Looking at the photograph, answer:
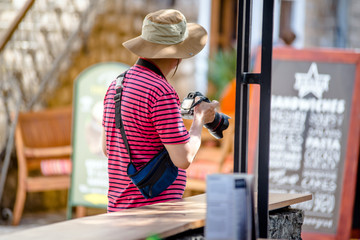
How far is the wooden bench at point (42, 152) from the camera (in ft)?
17.5

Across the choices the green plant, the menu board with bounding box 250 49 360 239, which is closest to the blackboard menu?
the menu board with bounding box 250 49 360 239

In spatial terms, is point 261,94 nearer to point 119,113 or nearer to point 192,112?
point 192,112

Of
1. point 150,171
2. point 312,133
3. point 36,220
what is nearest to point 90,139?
point 36,220

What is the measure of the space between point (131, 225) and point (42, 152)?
3.55 meters

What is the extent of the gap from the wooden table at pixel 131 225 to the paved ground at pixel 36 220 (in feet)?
10.3

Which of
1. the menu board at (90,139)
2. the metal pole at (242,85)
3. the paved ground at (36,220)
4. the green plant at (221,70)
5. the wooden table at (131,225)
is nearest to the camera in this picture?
the wooden table at (131,225)

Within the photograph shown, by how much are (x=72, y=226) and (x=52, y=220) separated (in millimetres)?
3654

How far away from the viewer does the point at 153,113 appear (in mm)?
2215

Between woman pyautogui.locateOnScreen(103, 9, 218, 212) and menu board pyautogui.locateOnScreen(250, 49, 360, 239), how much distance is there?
2.16 meters

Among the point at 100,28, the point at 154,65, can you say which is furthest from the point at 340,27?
the point at 154,65

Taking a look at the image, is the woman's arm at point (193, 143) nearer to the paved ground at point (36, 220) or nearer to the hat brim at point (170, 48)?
the hat brim at point (170, 48)

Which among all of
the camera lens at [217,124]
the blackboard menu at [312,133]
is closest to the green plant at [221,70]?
the blackboard menu at [312,133]

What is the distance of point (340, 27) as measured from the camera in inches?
379

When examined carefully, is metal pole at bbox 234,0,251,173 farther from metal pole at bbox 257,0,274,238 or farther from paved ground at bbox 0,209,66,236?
paved ground at bbox 0,209,66,236
